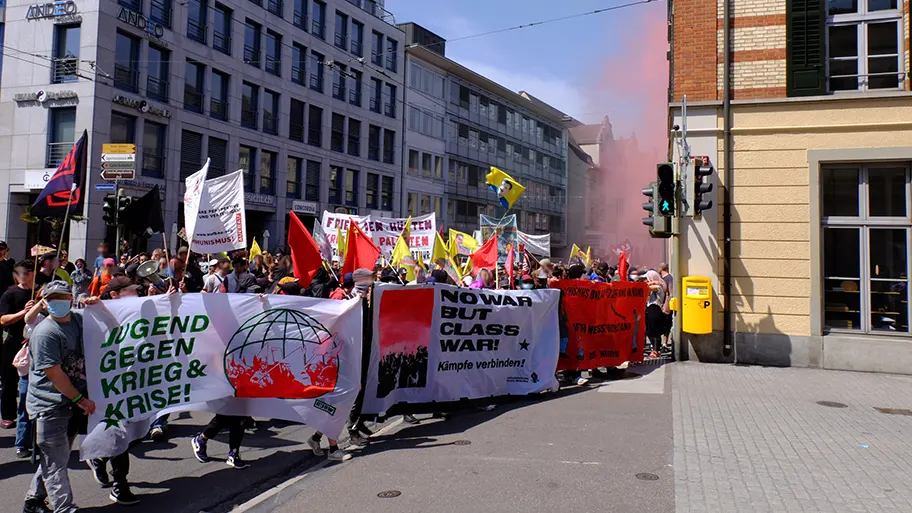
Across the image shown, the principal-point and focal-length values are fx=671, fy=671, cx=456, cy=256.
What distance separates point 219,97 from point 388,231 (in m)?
18.2

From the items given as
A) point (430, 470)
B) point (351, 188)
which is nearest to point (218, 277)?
point (430, 470)

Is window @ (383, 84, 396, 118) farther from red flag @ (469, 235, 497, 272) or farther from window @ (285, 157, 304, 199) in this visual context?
red flag @ (469, 235, 497, 272)

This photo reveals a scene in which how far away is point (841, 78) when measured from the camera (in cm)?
1188

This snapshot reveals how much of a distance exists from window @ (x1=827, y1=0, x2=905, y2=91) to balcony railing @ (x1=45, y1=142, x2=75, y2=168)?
974 inches

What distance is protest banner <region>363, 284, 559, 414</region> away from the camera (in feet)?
24.2

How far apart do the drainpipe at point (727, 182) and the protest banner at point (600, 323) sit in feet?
4.61

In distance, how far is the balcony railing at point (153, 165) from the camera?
2678cm

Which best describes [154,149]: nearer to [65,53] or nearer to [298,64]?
[65,53]

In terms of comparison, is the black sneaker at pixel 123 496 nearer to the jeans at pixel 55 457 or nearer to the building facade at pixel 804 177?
the jeans at pixel 55 457

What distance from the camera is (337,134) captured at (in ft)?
129

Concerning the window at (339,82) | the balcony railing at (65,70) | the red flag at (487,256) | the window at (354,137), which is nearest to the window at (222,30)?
the balcony railing at (65,70)

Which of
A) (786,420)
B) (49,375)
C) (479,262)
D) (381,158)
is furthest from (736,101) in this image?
(381,158)

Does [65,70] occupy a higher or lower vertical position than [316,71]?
lower

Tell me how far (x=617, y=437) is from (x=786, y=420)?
2.27 metres
